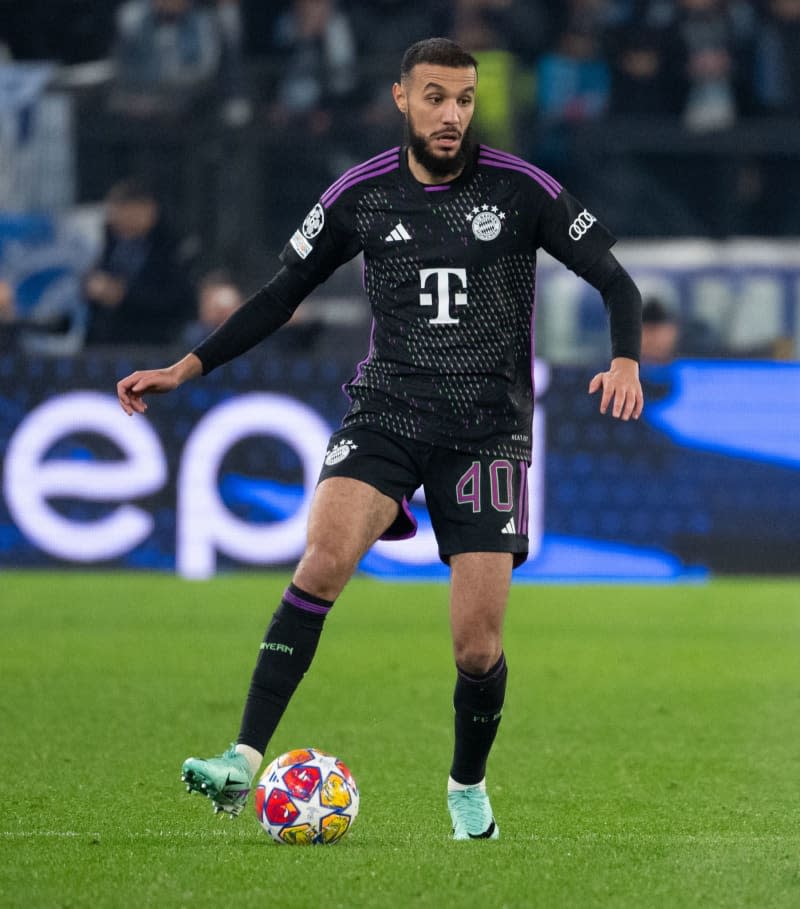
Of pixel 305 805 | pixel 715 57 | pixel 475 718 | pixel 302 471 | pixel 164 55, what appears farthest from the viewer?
pixel 715 57

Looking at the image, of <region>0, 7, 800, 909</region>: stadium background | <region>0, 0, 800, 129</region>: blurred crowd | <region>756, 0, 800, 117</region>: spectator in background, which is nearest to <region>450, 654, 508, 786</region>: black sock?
<region>0, 7, 800, 909</region>: stadium background

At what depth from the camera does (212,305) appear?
1244 centimetres

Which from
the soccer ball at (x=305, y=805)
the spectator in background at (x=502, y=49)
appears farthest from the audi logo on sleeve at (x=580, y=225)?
the spectator in background at (x=502, y=49)

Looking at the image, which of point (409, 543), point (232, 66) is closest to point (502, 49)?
point (232, 66)

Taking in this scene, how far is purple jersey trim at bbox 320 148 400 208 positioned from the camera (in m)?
4.97

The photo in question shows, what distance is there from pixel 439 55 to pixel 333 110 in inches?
365

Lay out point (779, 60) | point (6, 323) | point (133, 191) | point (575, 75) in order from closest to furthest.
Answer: point (6, 323) < point (133, 191) < point (575, 75) < point (779, 60)

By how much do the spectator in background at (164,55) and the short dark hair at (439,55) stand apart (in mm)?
9001

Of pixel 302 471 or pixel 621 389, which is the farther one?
pixel 302 471

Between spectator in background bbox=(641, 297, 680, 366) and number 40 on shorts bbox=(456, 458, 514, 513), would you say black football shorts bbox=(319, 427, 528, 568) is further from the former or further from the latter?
spectator in background bbox=(641, 297, 680, 366)

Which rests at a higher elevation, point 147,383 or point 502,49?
point 502,49

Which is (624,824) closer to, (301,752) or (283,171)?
(301,752)

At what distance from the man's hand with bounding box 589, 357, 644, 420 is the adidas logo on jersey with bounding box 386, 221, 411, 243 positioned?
2.09ft

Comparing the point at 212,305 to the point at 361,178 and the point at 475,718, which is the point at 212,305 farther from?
the point at 475,718
